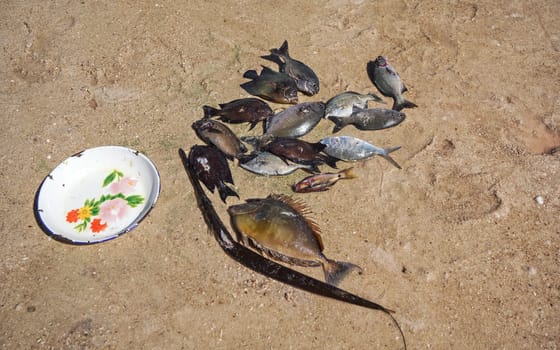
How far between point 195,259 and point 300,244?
784 mm

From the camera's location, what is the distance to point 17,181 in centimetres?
368

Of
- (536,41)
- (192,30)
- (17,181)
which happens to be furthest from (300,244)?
(536,41)

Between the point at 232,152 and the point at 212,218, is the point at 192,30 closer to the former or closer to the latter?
the point at 232,152

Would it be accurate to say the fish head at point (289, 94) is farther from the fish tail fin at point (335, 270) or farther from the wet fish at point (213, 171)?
the fish tail fin at point (335, 270)

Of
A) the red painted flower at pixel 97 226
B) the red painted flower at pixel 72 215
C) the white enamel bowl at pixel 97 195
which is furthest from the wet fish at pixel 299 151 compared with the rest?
the red painted flower at pixel 72 215

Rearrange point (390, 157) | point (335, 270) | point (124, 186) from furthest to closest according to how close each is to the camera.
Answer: point (390, 157) < point (124, 186) < point (335, 270)

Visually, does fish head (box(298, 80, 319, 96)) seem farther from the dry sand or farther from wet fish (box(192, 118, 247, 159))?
wet fish (box(192, 118, 247, 159))

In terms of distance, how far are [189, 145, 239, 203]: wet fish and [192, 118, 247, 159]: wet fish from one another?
0.13 metres

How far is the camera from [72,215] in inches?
133

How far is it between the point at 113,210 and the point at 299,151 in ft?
4.98

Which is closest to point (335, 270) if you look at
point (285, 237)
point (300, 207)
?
point (285, 237)

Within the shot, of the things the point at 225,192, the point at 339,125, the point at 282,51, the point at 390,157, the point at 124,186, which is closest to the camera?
the point at 225,192

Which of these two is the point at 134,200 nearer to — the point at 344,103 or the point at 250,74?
the point at 250,74

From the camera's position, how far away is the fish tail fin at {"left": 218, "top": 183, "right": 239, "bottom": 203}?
3.44 meters
